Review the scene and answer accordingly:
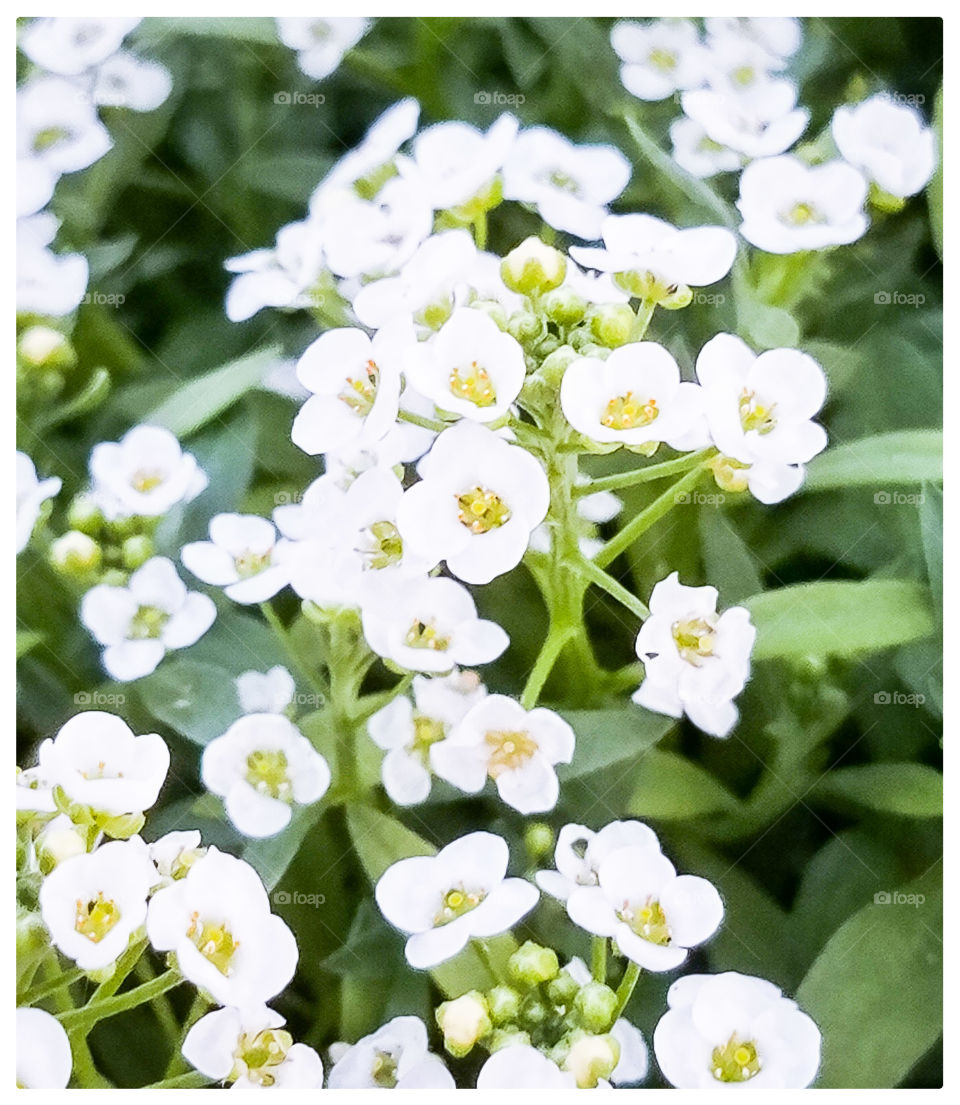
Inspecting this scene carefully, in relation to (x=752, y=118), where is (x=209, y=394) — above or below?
below

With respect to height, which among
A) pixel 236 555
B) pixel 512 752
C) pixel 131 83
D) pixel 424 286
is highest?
pixel 131 83

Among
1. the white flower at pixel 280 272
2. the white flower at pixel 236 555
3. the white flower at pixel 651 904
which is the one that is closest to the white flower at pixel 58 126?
the white flower at pixel 280 272

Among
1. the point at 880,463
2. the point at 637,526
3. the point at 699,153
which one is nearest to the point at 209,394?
the point at 637,526

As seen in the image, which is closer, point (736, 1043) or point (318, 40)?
point (736, 1043)

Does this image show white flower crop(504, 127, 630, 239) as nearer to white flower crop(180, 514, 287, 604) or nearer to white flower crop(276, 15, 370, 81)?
white flower crop(276, 15, 370, 81)

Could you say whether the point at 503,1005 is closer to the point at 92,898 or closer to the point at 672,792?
the point at 672,792

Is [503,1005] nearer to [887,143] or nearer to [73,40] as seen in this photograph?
[887,143]

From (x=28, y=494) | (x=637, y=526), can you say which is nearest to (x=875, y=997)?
(x=637, y=526)

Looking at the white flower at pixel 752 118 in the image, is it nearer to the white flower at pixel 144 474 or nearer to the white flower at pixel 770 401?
the white flower at pixel 770 401
